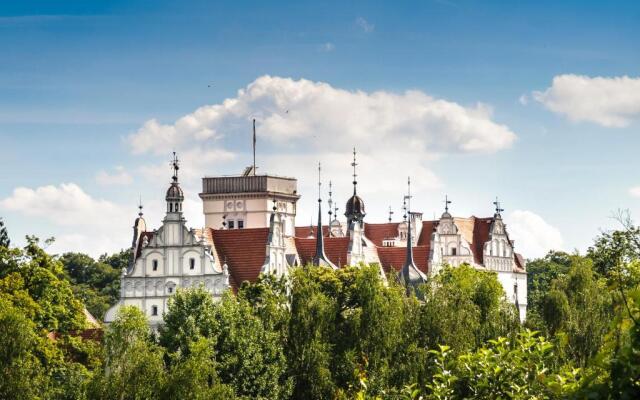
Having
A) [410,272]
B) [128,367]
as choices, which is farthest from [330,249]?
[128,367]

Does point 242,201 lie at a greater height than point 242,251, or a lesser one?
greater

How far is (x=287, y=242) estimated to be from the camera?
376 feet

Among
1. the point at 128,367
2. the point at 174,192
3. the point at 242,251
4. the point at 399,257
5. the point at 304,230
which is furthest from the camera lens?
the point at 304,230

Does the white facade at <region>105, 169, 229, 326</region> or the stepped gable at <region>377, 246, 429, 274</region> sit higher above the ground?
the stepped gable at <region>377, 246, 429, 274</region>

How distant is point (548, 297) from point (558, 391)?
70.8 metres

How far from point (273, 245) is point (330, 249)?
575 inches

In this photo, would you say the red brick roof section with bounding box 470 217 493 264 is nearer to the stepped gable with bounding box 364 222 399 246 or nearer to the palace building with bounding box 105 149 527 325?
the palace building with bounding box 105 149 527 325

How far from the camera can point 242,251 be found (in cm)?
10381

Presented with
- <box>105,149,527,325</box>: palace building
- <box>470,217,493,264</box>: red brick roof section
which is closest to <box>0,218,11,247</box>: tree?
<box>105,149,527,325</box>: palace building

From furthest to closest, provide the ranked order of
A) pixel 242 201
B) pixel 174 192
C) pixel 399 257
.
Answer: pixel 242 201
pixel 399 257
pixel 174 192

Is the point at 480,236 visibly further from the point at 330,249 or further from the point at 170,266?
the point at 170,266

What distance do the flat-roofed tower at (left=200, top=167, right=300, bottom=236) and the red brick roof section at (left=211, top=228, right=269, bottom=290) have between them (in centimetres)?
3313

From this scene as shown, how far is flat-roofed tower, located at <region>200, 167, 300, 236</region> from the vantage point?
458 ft

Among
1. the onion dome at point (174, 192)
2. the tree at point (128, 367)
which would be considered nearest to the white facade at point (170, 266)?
the onion dome at point (174, 192)
